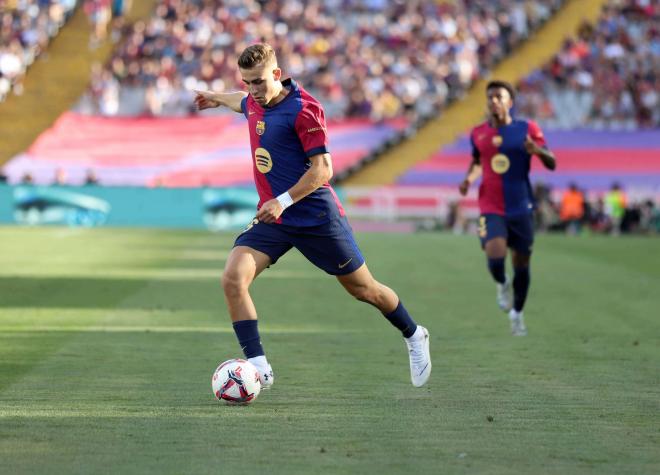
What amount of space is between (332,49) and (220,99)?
36948 mm

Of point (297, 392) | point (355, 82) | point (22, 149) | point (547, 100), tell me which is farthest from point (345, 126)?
point (297, 392)

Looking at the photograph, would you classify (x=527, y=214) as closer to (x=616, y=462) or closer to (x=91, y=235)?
(x=616, y=462)

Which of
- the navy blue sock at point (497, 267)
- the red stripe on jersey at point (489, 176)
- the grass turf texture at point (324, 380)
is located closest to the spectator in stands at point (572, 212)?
the grass turf texture at point (324, 380)

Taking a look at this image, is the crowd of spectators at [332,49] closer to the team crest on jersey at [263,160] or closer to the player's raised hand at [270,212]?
the team crest on jersey at [263,160]

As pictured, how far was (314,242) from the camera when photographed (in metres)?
9.70

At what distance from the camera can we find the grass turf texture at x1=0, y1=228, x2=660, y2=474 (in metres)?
7.40

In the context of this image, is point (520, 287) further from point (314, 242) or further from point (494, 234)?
point (314, 242)

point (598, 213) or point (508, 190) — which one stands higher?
point (508, 190)

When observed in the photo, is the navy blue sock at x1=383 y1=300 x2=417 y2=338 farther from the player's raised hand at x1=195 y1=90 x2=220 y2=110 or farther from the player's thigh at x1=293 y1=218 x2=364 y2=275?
the player's raised hand at x1=195 y1=90 x2=220 y2=110

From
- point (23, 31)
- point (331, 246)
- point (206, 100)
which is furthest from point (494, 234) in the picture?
point (23, 31)

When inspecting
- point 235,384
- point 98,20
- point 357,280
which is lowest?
point 98,20

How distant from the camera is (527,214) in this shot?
14.5 m

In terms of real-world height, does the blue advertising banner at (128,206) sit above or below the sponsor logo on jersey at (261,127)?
below

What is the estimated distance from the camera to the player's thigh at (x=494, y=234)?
14.4 meters
